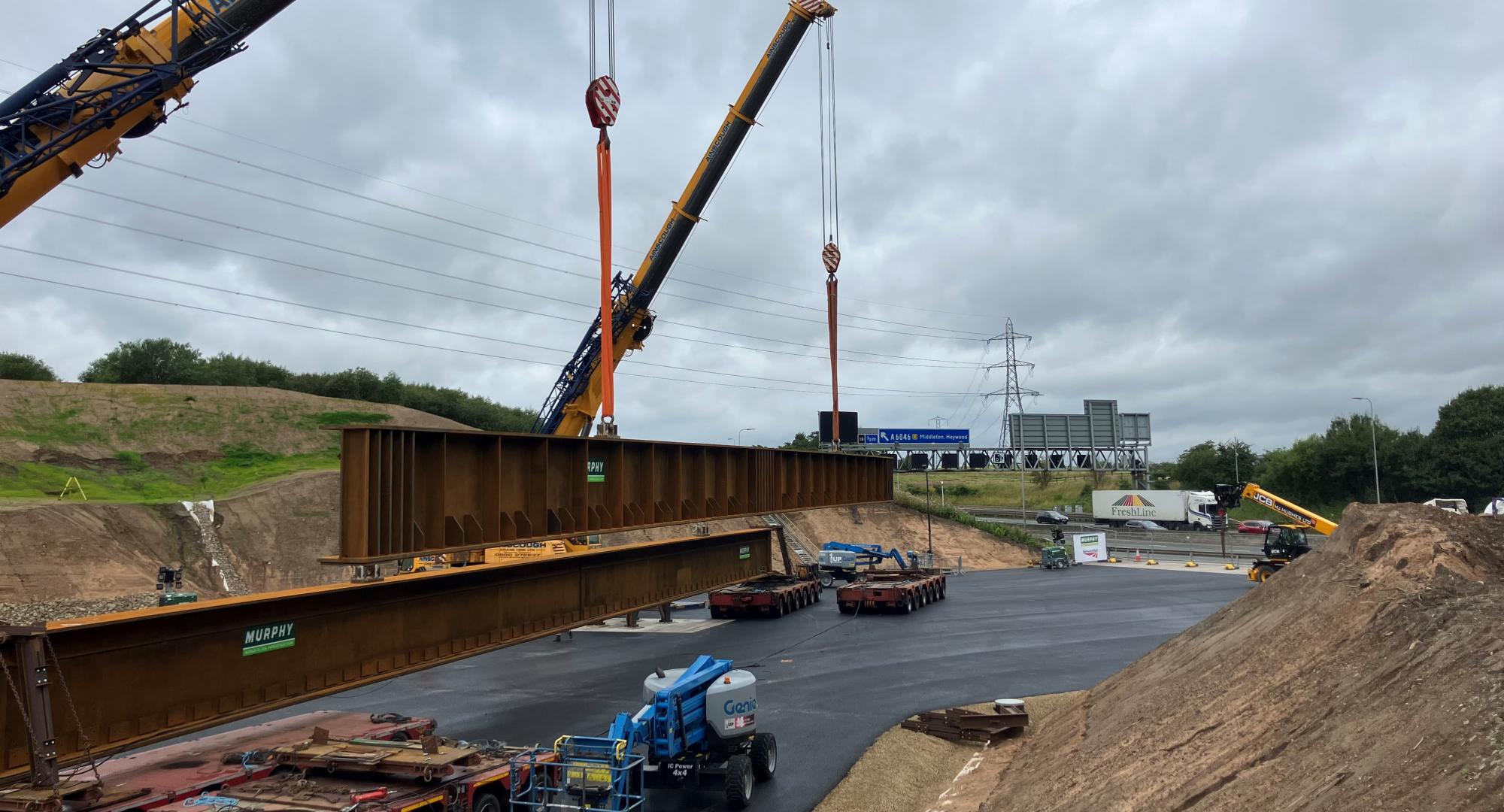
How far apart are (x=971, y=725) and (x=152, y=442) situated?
47602mm

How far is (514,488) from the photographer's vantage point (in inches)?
560

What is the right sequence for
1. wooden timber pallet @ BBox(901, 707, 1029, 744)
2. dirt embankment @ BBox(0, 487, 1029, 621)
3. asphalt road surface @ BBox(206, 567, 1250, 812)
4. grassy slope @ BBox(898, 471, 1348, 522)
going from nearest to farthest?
wooden timber pallet @ BBox(901, 707, 1029, 744) → asphalt road surface @ BBox(206, 567, 1250, 812) → dirt embankment @ BBox(0, 487, 1029, 621) → grassy slope @ BBox(898, 471, 1348, 522)

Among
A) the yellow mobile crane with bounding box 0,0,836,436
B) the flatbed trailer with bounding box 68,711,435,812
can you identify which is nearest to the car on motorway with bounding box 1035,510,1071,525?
the yellow mobile crane with bounding box 0,0,836,436

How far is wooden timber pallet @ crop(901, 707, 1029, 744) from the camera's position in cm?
1596

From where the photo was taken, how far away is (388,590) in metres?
12.8

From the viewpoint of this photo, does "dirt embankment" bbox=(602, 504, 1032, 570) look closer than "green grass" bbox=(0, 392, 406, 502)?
No

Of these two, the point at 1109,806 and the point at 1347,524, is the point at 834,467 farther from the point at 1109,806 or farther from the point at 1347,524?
the point at 1109,806

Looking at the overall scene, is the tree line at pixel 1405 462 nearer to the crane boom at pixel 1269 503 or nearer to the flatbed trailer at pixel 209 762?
the crane boom at pixel 1269 503

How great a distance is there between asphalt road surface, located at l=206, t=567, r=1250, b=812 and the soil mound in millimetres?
3823

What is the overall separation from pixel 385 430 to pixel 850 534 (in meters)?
48.2

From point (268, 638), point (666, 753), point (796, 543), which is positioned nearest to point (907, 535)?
point (796, 543)

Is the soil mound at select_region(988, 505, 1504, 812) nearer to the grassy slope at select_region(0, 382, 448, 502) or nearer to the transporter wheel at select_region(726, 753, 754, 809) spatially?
the transporter wheel at select_region(726, 753, 754, 809)

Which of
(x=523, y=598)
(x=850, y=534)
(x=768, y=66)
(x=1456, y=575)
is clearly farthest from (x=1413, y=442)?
(x=523, y=598)

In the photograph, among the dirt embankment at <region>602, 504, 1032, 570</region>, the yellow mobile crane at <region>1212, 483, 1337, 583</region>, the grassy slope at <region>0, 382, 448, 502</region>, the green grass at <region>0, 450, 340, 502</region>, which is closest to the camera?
the yellow mobile crane at <region>1212, 483, 1337, 583</region>
